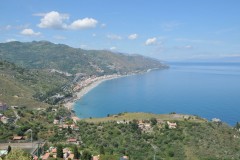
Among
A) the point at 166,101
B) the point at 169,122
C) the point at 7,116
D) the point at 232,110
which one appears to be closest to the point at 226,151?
the point at 169,122

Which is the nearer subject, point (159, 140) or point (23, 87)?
point (159, 140)

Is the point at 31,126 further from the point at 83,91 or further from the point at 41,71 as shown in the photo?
the point at 41,71

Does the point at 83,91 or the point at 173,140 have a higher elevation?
the point at 83,91

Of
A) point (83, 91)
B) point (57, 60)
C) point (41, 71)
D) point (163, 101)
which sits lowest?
point (163, 101)

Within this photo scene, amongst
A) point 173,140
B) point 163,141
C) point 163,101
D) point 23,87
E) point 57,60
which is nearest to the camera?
point 163,141

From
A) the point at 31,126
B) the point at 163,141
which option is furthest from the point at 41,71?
the point at 163,141

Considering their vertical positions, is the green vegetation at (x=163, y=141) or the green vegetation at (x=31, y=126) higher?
the green vegetation at (x=31, y=126)

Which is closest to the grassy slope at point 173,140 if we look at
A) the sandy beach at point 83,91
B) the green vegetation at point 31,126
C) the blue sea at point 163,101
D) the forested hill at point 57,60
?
the green vegetation at point 31,126

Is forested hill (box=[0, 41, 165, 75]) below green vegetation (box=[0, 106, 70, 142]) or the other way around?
the other way around

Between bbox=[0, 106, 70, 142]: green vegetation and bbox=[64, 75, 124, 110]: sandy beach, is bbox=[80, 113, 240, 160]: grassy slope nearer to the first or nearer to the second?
bbox=[0, 106, 70, 142]: green vegetation

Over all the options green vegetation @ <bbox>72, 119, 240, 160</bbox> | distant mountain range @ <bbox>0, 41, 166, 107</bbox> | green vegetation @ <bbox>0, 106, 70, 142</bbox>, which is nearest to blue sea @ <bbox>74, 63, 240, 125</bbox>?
distant mountain range @ <bbox>0, 41, 166, 107</bbox>

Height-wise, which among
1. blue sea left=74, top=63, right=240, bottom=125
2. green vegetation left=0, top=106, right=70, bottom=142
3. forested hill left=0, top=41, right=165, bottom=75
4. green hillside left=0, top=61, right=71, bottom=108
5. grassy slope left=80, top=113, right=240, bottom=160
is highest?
forested hill left=0, top=41, right=165, bottom=75

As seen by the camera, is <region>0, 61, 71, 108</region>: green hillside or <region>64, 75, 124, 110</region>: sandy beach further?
<region>64, 75, 124, 110</region>: sandy beach

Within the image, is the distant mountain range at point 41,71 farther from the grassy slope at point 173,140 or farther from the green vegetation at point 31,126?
the grassy slope at point 173,140
